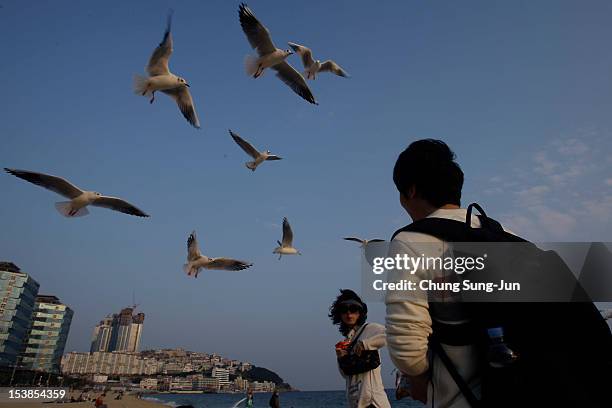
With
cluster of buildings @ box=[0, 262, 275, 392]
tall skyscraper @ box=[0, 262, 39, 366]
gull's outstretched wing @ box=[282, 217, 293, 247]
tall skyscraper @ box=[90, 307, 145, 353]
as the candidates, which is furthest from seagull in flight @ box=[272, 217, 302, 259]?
tall skyscraper @ box=[90, 307, 145, 353]

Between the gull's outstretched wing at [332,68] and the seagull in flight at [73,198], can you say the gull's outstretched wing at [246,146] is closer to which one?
the gull's outstretched wing at [332,68]

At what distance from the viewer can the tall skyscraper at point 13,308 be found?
229 ft

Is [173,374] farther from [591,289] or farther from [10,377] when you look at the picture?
[591,289]

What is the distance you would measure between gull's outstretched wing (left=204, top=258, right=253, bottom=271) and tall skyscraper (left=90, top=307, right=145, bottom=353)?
163m

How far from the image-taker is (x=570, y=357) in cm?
108

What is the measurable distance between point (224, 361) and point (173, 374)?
1858 cm

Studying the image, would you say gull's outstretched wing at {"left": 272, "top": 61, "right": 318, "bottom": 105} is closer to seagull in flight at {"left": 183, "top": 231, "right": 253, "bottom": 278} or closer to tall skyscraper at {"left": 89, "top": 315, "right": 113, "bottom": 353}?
seagull in flight at {"left": 183, "top": 231, "right": 253, "bottom": 278}

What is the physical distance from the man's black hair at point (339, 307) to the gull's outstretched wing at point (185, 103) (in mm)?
6992

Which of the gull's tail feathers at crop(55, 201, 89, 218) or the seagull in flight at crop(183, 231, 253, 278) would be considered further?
the seagull in flight at crop(183, 231, 253, 278)

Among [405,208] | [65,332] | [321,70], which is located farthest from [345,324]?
[65,332]

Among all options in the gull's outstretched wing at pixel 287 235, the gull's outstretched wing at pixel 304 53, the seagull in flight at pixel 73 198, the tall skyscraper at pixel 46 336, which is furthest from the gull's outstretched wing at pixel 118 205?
the tall skyscraper at pixel 46 336

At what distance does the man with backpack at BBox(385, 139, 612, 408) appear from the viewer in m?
1.06

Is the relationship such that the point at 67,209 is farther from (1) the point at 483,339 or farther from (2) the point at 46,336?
(2) the point at 46,336

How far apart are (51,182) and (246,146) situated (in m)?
5.21
